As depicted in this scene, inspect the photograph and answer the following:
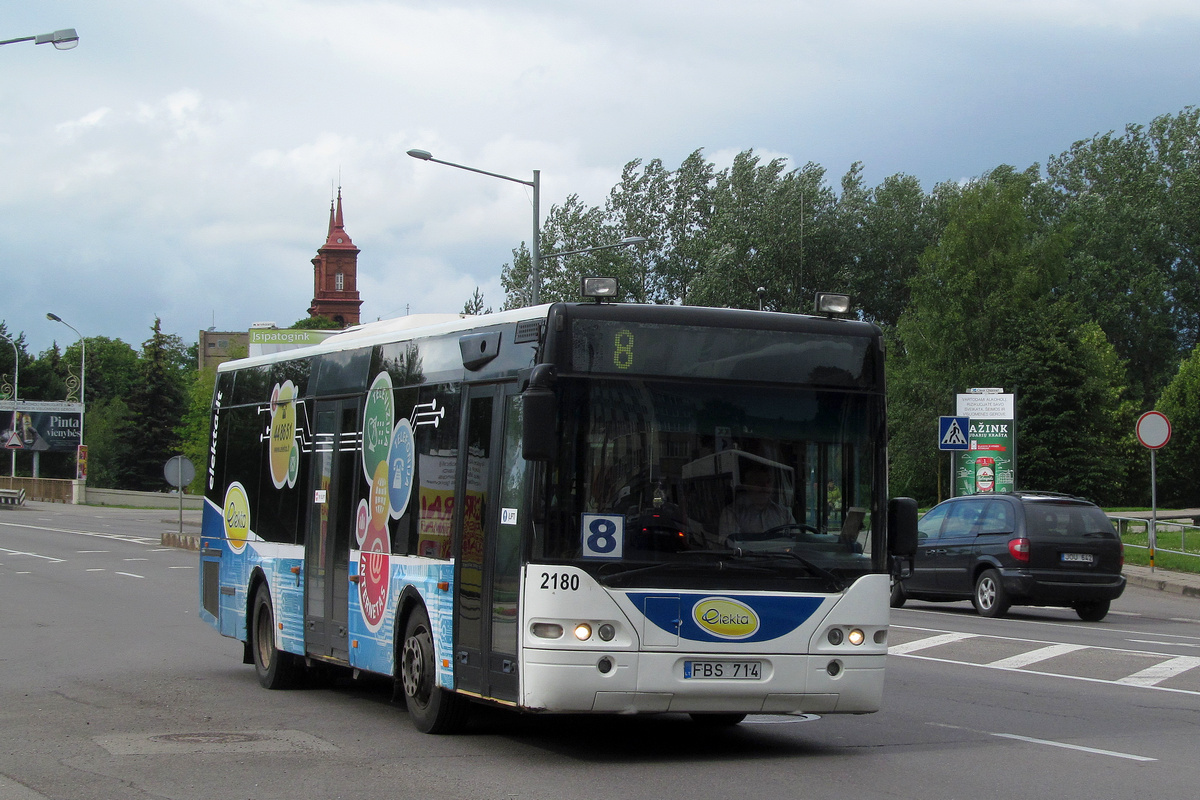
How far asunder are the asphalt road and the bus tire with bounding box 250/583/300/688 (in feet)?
0.69

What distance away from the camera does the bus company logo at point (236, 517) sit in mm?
13430

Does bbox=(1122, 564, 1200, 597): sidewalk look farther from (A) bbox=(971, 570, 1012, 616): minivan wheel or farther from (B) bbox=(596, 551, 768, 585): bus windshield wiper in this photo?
(B) bbox=(596, 551, 768, 585): bus windshield wiper

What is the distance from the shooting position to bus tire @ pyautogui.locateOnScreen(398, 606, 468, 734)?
9.38 metres

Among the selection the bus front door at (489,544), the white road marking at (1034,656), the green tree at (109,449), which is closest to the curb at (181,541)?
the white road marking at (1034,656)

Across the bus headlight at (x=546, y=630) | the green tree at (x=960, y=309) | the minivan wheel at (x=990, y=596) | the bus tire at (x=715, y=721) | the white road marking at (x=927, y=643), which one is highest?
the green tree at (x=960, y=309)

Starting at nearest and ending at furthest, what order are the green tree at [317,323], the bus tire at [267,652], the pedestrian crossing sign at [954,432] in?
the bus tire at [267,652] < the pedestrian crossing sign at [954,432] < the green tree at [317,323]

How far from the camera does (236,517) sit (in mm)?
13711

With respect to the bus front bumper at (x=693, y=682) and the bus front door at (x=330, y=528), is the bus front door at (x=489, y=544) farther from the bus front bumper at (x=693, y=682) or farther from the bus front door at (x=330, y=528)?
the bus front door at (x=330, y=528)

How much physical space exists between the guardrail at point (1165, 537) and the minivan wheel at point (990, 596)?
38.6 feet

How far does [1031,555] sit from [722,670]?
12470 millimetres

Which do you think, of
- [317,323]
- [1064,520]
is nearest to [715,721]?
[1064,520]

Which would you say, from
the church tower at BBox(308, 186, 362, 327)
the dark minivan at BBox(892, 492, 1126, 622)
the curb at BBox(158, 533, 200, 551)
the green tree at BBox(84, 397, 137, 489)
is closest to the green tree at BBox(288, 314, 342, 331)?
the church tower at BBox(308, 186, 362, 327)

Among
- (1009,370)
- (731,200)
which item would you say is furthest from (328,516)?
(731,200)

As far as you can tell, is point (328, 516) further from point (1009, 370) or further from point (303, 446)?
point (1009, 370)
